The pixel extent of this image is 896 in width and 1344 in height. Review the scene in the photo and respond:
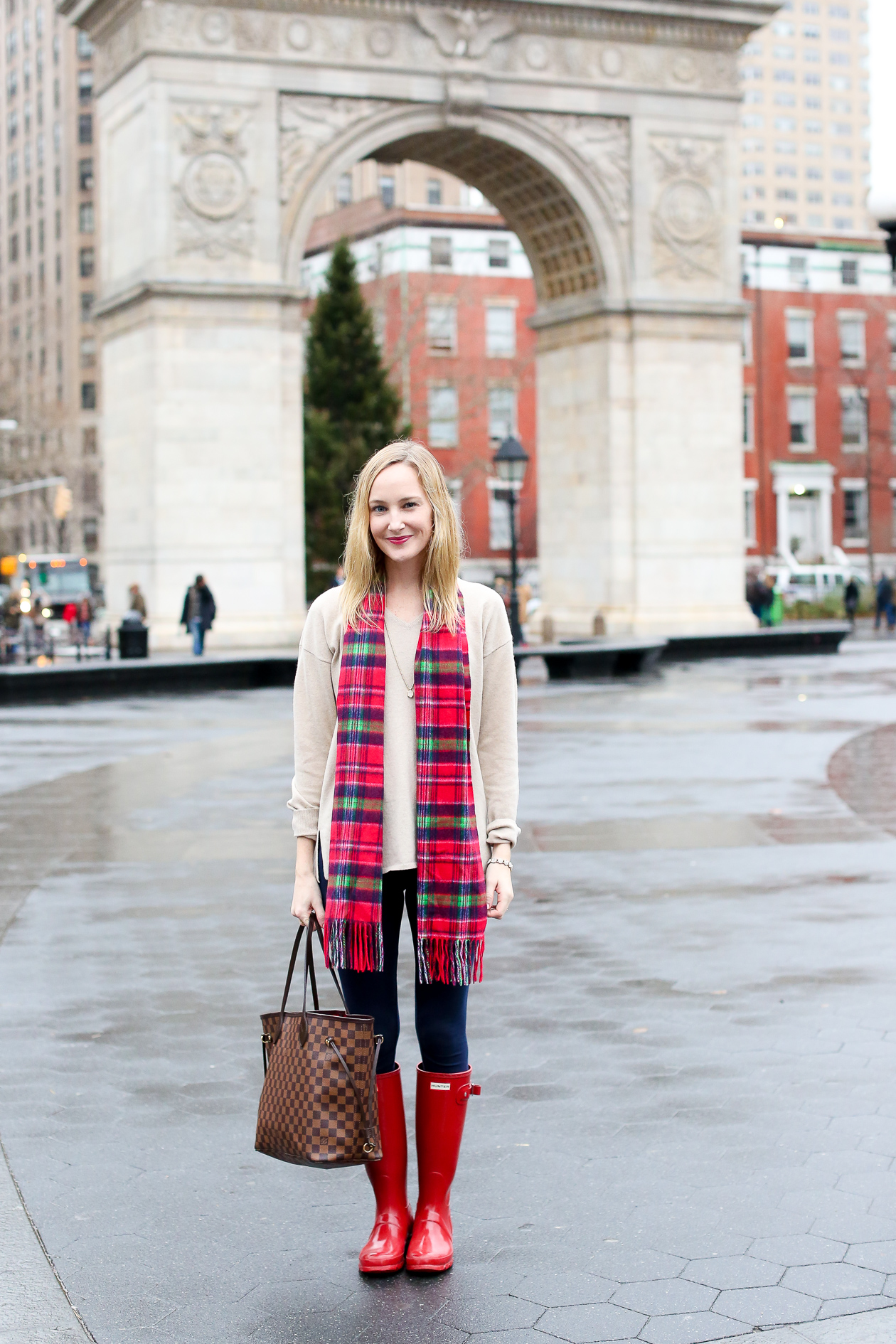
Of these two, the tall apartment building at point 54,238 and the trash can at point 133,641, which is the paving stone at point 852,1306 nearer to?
the trash can at point 133,641

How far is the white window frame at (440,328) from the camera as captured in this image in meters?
A: 61.2

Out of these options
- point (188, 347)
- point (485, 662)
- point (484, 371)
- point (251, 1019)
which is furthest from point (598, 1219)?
point (484, 371)

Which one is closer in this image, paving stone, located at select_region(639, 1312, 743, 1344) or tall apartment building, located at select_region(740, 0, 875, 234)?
paving stone, located at select_region(639, 1312, 743, 1344)

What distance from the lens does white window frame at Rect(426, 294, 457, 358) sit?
201 ft

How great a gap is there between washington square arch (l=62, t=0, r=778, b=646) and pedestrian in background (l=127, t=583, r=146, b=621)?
0.97ft

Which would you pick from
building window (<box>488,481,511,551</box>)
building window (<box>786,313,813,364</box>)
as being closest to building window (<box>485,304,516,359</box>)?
building window (<box>488,481,511,551</box>)

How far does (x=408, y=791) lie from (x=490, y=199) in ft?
109

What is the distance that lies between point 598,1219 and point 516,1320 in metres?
0.63

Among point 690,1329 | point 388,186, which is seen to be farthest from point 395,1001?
point 388,186

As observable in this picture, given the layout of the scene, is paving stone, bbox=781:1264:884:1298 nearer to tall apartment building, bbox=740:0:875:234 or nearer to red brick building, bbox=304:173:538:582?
red brick building, bbox=304:173:538:582

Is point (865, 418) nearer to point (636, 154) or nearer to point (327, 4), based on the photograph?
point (636, 154)

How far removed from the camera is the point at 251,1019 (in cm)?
658

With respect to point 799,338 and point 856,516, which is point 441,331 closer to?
point 799,338

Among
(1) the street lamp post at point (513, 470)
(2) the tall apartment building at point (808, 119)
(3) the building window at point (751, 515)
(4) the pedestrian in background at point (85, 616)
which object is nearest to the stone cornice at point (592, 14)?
(1) the street lamp post at point (513, 470)
